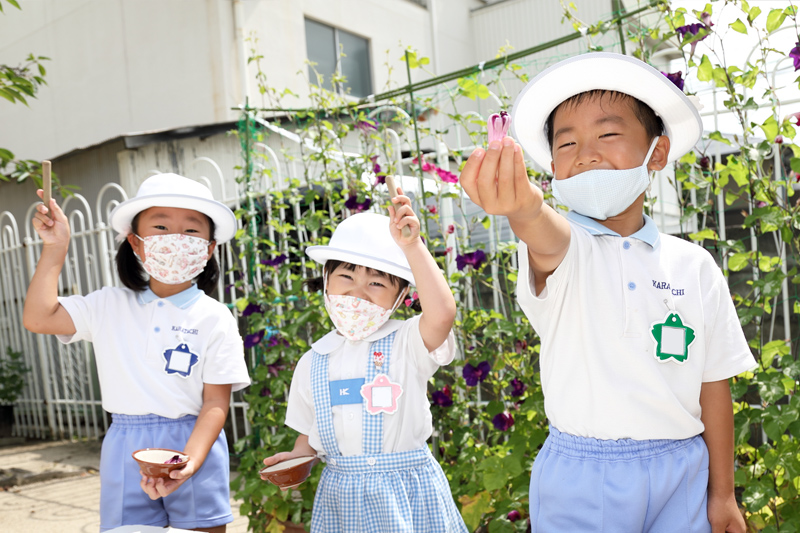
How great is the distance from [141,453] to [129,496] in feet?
1.22

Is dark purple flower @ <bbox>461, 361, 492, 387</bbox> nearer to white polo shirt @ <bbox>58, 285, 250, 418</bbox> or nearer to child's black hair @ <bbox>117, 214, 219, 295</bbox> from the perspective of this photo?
white polo shirt @ <bbox>58, 285, 250, 418</bbox>

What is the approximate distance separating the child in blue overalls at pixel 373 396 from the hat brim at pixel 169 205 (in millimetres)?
456

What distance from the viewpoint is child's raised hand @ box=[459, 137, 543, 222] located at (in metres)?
1.14

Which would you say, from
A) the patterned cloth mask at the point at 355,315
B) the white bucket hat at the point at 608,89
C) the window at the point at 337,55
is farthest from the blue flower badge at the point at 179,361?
the window at the point at 337,55

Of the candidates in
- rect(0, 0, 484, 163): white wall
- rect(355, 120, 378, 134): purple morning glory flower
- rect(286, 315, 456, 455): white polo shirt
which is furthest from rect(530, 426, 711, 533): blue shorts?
rect(0, 0, 484, 163): white wall

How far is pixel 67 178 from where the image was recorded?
27.0 ft

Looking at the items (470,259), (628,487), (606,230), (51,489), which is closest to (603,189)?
(606,230)

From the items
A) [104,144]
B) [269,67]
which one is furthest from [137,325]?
[269,67]

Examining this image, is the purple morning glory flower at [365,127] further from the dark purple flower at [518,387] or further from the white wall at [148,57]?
the white wall at [148,57]

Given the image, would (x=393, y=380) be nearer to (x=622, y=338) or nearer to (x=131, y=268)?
(x=622, y=338)

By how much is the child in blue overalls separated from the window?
24.4 ft

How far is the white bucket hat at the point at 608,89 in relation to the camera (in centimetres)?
153

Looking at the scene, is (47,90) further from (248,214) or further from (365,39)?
(248,214)

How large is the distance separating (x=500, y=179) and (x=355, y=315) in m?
1.03
